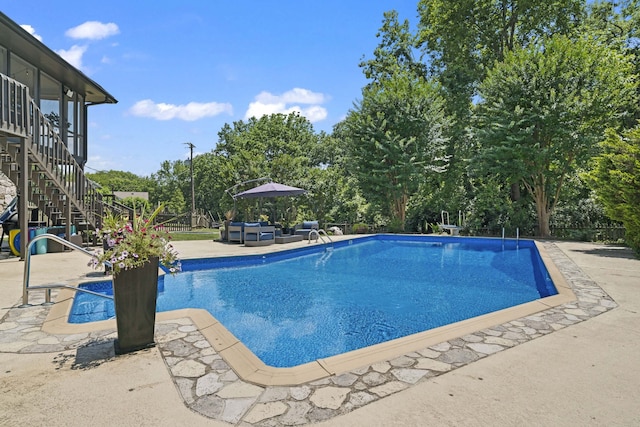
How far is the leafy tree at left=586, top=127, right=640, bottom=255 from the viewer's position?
804cm

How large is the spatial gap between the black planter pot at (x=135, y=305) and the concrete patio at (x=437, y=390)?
13 centimetres

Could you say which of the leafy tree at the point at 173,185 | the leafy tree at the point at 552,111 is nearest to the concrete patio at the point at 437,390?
the leafy tree at the point at 552,111

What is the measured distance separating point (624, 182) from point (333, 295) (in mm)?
7318

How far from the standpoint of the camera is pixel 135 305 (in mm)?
2969

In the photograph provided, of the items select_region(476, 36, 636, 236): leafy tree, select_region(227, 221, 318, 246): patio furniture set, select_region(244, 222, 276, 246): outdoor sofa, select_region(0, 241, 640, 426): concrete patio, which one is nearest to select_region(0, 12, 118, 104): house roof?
select_region(227, 221, 318, 246): patio furniture set

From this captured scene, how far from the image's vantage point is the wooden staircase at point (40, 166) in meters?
7.36

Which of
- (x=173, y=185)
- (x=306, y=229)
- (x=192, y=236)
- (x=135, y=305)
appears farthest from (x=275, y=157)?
(x=135, y=305)

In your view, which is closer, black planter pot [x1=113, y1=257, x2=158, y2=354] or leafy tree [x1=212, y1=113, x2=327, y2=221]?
black planter pot [x1=113, y1=257, x2=158, y2=354]

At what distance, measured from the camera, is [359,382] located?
2.51 metres

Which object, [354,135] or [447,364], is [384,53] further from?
[447,364]

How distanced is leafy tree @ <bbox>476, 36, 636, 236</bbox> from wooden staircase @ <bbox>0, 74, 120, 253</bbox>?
13.6 m

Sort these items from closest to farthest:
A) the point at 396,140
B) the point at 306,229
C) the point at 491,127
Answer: the point at 491,127 < the point at 306,229 < the point at 396,140

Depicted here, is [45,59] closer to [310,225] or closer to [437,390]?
[310,225]

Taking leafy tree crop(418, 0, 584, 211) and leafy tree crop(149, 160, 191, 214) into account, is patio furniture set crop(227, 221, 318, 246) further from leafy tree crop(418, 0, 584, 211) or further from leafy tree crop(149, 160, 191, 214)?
leafy tree crop(149, 160, 191, 214)
